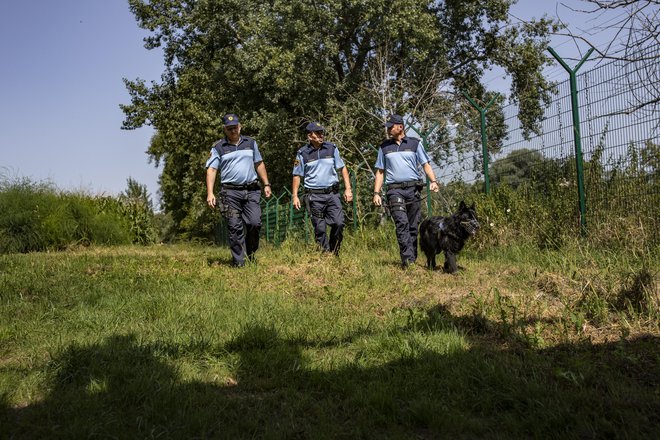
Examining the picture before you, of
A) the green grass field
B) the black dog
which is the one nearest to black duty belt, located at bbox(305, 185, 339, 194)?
the black dog

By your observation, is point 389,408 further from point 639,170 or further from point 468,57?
Result: point 468,57

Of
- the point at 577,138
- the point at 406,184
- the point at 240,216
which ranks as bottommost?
the point at 240,216

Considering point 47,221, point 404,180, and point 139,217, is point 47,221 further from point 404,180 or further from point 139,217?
point 404,180

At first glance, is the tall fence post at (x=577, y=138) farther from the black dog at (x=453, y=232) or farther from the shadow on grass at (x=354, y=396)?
the shadow on grass at (x=354, y=396)

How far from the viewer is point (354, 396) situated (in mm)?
3195

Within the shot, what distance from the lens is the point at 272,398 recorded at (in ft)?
10.8

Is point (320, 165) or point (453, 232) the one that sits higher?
point (320, 165)

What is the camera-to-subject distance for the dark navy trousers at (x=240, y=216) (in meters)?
8.21

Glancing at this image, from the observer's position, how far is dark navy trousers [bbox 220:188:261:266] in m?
8.21

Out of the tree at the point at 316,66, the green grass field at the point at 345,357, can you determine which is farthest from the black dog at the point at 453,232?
the tree at the point at 316,66

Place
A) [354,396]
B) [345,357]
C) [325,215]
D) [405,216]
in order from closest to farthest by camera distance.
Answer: [354,396] → [345,357] → [405,216] → [325,215]

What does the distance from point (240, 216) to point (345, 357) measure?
15.5 ft

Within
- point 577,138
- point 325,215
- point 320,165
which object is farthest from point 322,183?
point 577,138

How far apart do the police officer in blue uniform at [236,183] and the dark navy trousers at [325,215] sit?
860 millimetres
